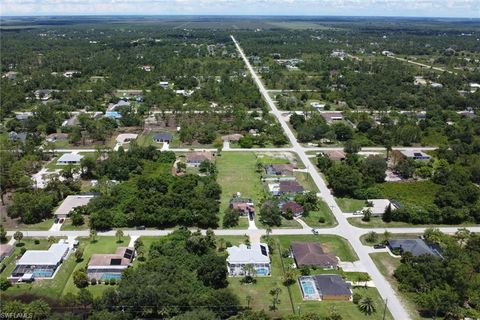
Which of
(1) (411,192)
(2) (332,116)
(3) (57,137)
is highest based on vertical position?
(1) (411,192)

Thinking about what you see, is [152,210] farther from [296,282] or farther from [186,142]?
[186,142]

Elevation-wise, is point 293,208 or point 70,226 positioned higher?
point 293,208

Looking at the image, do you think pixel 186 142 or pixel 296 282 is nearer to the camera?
pixel 296 282

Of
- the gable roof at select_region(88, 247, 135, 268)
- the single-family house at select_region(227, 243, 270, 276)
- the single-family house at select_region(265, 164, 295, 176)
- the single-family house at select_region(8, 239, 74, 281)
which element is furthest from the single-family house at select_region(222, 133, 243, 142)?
the single-family house at select_region(8, 239, 74, 281)

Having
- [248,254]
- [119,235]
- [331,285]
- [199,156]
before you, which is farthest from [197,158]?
[331,285]

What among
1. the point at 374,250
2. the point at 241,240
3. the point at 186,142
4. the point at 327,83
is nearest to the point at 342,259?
the point at 374,250

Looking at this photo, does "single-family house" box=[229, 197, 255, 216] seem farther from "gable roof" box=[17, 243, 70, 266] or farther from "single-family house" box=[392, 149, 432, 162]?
"single-family house" box=[392, 149, 432, 162]

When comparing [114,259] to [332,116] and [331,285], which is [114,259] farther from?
[332,116]
